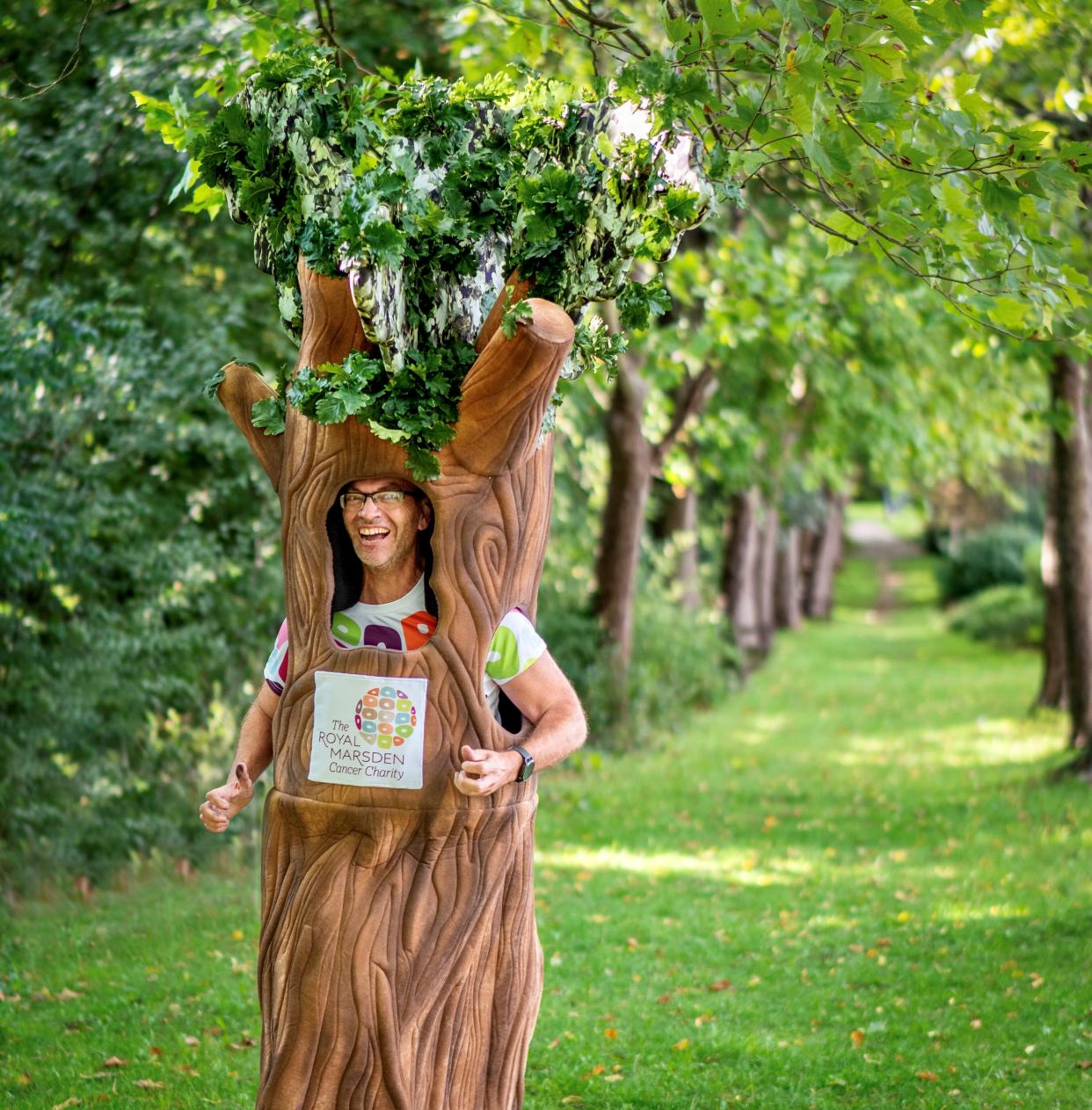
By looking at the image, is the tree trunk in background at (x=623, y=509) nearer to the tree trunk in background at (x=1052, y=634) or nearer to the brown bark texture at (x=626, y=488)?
the brown bark texture at (x=626, y=488)

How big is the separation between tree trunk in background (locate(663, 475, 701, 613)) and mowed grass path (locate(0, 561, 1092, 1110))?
5.75 metres

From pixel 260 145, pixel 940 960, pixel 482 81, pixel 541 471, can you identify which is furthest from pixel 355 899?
pixel 940 960

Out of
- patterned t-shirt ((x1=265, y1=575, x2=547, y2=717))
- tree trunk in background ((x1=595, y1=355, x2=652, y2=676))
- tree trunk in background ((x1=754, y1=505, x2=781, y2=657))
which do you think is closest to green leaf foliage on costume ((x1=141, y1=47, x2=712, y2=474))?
patterned t-shirt ((x1=265, y1=575, x2=547, y2=717))

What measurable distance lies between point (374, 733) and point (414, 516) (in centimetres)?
64

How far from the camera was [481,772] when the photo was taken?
3695 millimetres

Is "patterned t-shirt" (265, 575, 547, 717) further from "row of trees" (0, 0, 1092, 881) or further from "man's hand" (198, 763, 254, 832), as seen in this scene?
"row of trees" (0, 0, 1092, 881)

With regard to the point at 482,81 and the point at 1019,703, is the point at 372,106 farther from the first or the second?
the point at 1019,703

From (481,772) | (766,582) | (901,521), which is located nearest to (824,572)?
(766,582)

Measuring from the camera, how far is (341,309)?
3857mm

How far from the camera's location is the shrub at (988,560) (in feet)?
104

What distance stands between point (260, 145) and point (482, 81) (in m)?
0.75

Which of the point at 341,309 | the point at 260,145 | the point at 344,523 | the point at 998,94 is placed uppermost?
the point at 998,94

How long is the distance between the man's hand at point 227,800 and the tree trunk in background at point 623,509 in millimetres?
9862

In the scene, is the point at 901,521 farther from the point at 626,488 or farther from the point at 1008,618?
the point at 626,488
